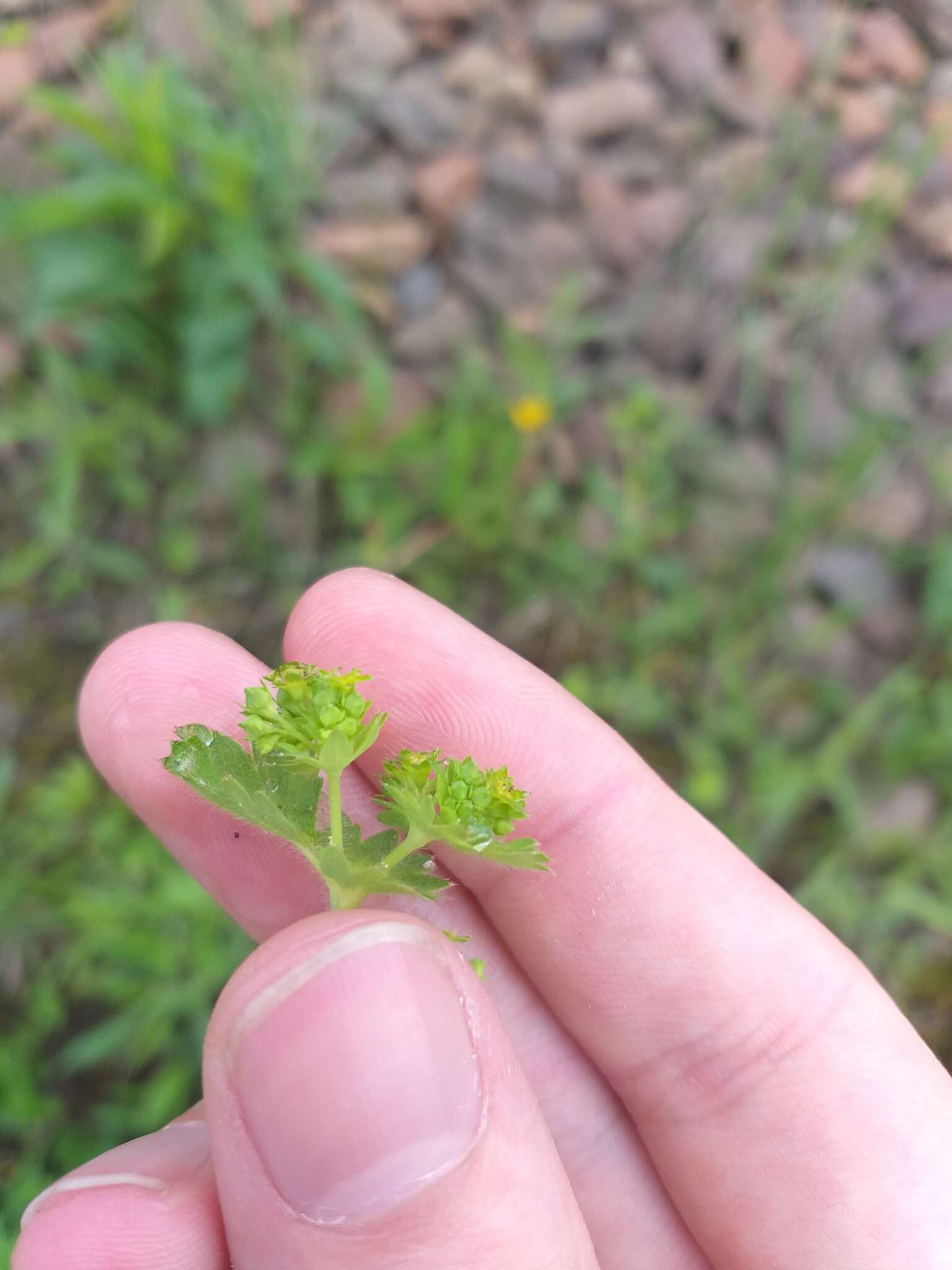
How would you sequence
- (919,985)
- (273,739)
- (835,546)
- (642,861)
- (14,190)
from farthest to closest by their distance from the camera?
(835,546) → (14,190) → (919,985) → (642,861) → (273,739)

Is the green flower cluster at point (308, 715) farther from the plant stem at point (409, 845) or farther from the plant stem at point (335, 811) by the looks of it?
the plant stem at point (409, 845)

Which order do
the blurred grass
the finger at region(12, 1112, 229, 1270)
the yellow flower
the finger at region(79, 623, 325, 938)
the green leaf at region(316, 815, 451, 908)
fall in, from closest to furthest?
1. the green leaf at region(316, 815, 451, 908)
2. the finger at region(12, 1112, 229, 1270)
3. the finger at region(79, 623, 325, 938)
4. the blurred grass
5. the yellow flower

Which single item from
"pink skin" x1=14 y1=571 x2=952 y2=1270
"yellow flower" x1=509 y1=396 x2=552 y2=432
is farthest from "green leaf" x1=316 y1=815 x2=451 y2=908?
"yellow flower" x1=509 y1=396 x2=552 y2=432

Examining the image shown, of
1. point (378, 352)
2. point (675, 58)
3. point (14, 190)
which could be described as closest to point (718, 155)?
point (675, 58)

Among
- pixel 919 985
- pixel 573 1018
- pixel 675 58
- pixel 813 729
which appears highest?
pixel 675 58

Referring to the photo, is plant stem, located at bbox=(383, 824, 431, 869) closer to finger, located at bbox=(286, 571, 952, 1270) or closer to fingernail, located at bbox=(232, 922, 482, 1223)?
fingernail, located at bbox=(232, 922, 482, 1223)

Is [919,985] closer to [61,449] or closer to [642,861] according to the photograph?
[642,861]

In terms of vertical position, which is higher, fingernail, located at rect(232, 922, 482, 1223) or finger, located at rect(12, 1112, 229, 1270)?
fingernail, located at rect(232, 922, 482, 1223)
